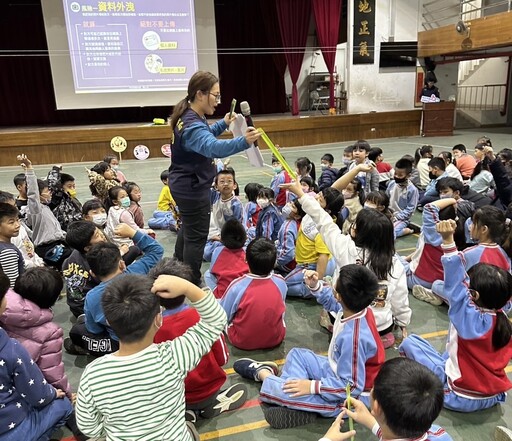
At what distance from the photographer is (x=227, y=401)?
6.68 ft

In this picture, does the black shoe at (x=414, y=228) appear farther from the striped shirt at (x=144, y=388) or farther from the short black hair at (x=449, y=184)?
the striped shirt at (x=144, y=388)

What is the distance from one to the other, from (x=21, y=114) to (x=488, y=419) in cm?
1472

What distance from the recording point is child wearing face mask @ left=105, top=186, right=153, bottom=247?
12.1 ft

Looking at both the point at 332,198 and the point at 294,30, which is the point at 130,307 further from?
the point at 294,30

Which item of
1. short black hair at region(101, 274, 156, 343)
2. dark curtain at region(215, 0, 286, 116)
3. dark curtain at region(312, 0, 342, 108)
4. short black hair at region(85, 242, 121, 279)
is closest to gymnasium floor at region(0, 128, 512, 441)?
short black hair at region(85, 242, 121, 279)

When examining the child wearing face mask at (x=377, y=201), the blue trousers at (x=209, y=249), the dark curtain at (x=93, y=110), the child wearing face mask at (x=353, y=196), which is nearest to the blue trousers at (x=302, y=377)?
A: the child wearing face mask at (x=377, y=201)

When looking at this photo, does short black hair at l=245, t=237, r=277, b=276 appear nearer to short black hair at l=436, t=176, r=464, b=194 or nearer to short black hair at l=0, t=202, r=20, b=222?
short black hair at l=0, t=202, r=20, b=222

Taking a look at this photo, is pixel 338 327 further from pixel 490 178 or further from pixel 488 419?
pixel 490 178

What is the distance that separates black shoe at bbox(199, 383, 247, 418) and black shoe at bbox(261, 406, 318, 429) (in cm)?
19

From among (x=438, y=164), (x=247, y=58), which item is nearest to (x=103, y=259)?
(x=438, y=164)

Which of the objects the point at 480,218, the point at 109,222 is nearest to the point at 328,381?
the point at 480,218

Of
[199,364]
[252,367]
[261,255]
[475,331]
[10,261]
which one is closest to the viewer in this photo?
[475,331]

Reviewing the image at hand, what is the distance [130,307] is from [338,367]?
3.21 ft

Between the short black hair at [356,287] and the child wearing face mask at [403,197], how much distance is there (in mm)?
2747
